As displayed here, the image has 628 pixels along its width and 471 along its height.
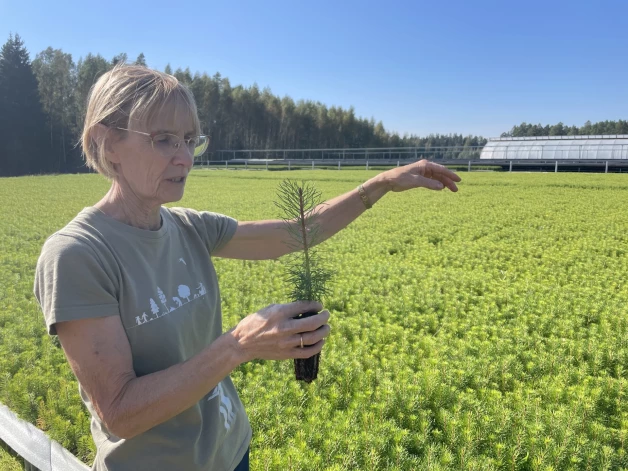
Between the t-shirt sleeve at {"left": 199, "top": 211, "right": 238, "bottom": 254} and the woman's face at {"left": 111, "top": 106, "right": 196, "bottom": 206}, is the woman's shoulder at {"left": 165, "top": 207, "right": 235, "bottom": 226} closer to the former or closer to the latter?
the t-shirt sleeve at {"left": 199, "top": 211, "right": 238, "bottom": 254}

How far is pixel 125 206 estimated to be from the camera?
1.52m

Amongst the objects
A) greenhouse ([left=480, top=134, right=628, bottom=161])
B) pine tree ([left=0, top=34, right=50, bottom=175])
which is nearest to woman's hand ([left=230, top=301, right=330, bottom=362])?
greenhouse ([left=480, top=134, right=628, bottom=161])

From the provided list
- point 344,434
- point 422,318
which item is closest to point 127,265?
point 344,434

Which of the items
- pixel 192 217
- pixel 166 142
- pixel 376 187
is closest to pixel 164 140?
pixel 166 142

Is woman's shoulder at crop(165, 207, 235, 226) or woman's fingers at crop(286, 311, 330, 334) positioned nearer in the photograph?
woman's fingers at crop(286, 311, 330, 334)

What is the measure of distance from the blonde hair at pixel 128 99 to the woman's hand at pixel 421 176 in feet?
3.33

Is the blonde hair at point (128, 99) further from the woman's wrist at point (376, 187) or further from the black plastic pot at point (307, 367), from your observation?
the woman's wrist at point (376, 187)

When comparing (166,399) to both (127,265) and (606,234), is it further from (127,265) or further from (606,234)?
(606,234)

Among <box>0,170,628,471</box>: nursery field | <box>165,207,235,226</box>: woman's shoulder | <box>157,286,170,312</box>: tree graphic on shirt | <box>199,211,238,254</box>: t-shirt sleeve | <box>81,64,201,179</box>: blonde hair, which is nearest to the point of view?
<box>81,64,201,179</box>: blonde hair

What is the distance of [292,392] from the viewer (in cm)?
391

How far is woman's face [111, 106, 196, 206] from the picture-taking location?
1418 mm

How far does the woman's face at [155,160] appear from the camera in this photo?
142cm

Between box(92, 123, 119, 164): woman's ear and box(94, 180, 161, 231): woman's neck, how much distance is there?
111 mm

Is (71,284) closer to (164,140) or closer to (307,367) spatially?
(164,140)
